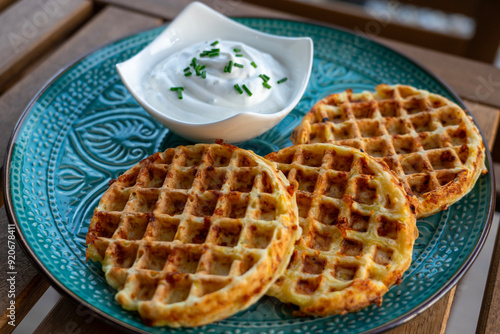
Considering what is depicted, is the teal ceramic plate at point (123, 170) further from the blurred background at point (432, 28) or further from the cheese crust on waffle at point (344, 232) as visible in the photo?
the blurred background at point (432, 28)

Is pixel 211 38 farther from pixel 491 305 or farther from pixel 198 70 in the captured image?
pixel 491 305

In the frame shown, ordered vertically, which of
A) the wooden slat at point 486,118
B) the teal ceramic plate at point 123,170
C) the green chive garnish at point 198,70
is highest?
the green chive garnish at point 198,70

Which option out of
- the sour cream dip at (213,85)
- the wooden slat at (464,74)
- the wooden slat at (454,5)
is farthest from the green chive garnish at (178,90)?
the wooden slat at (454,5)

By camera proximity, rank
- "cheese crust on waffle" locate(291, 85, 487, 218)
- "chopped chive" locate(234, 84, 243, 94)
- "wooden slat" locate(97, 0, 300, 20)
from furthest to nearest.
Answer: "wooden slat" locate(97, 0, 300, 20)
"chopped chive" locate(234, 84, 243, 94)
"cheese crust on waffle" locate(291, 85, 487, 218)

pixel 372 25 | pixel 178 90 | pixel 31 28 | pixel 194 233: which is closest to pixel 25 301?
pixel 194 233

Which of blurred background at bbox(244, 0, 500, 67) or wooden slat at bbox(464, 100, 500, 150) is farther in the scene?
blurred background at bbox(244, 0, 500, 67)

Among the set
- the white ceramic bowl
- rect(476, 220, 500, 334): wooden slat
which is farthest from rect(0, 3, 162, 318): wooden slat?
rect(476, 220, 500, 334): wooden slat

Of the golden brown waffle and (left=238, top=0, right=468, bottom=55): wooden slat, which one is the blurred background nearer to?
(left=238, top=0, right=468, bottom=55): wooden slat
